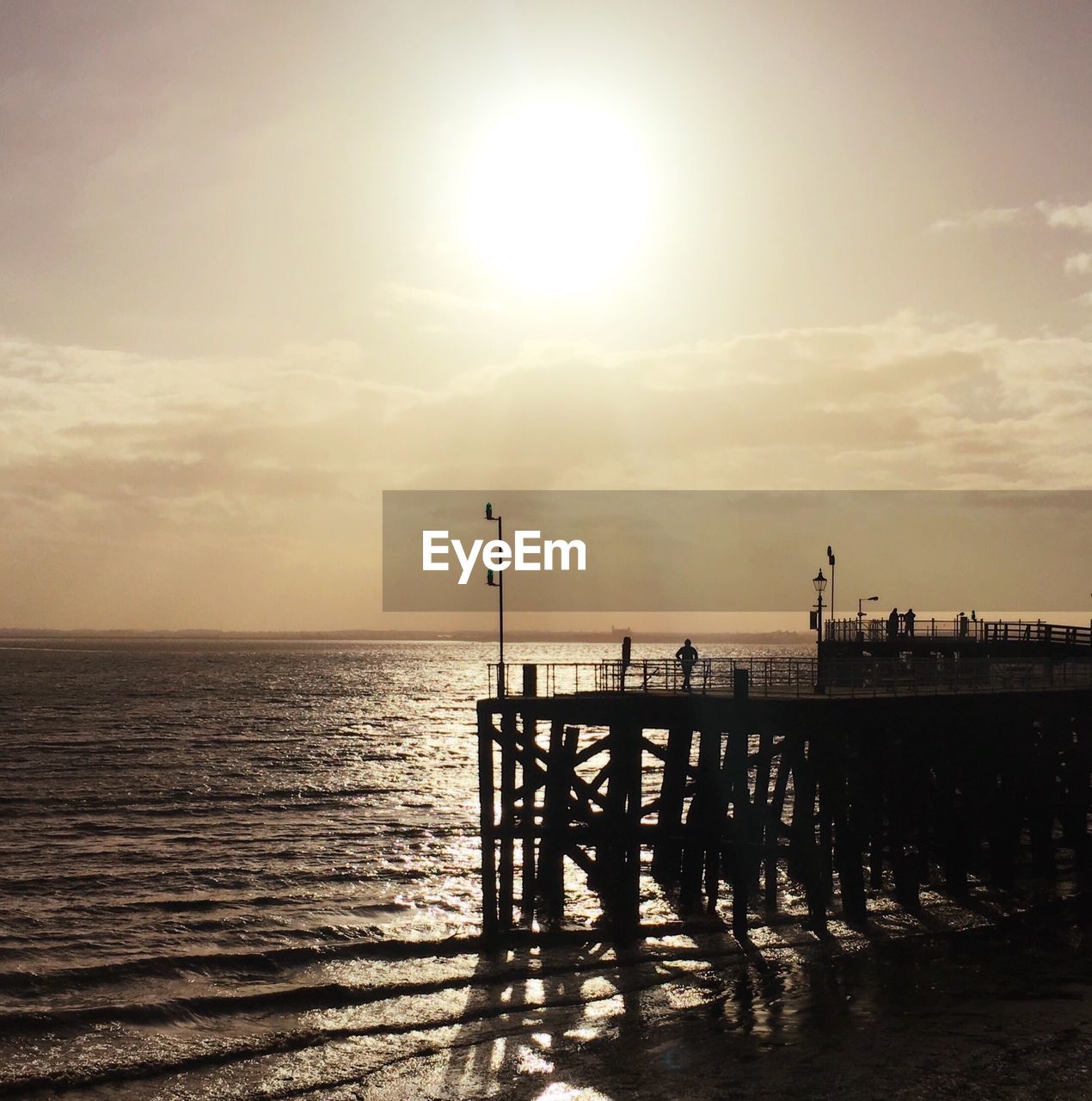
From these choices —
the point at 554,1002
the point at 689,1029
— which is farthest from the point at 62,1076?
the point at 689,1029

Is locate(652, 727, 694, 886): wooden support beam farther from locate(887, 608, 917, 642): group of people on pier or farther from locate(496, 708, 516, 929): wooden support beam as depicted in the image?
locate(887, 608, 917, 642): group of people on pier

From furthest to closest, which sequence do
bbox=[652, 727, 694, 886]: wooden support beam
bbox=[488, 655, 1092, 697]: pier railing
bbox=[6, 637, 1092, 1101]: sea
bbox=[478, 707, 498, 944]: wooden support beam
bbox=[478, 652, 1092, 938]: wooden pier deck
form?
bbox=[488, 655, 1092, 697]: pier railing, bbox=[652, 727, 694, 886]: wooden support beam, bbox=[478, 652, 1092, 938]: wooden pier deck, bbox=[478, 707, 498, 944]: wooden support beam, bbox=[6, 637, 1092, 1101]: sea

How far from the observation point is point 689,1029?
64.5ft

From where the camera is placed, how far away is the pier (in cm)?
2550

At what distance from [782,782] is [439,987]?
37.6 ft

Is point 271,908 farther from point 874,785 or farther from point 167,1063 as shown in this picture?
point 874,785

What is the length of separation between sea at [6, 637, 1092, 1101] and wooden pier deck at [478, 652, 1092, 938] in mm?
1068

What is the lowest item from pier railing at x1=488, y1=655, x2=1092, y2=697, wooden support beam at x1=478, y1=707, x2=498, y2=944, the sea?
the sea

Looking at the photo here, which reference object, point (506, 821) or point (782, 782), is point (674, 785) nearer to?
point (782, 782)

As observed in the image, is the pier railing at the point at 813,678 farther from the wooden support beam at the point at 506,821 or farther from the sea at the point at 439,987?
the sea at the point at 439,987

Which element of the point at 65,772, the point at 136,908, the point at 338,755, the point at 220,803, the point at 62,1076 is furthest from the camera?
the point at 338,755

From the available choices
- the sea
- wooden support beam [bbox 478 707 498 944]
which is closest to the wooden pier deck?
wooden support beam [bbox 478 707 498 944]

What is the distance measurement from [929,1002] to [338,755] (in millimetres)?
48020

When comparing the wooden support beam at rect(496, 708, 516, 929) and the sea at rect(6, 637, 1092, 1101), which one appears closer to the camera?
the sea at rect(6, 637, 1092, 1101)
